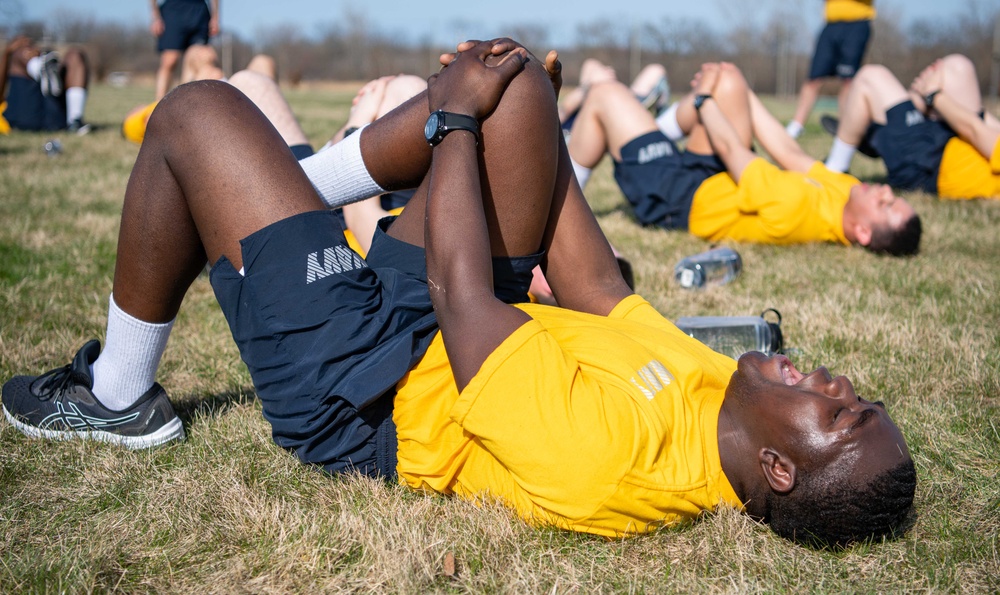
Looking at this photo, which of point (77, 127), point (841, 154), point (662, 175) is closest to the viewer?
point (662, 175)

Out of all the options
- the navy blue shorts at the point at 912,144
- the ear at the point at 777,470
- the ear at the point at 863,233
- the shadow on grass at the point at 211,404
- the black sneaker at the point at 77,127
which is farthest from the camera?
the black sneaker at the point at 77,127

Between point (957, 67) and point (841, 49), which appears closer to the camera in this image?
point (957, 67)

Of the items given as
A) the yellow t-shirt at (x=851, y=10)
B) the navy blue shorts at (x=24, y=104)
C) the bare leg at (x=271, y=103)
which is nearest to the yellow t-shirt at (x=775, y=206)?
the bare leg at (x=271, y=103)

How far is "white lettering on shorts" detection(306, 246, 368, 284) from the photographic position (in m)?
1.85

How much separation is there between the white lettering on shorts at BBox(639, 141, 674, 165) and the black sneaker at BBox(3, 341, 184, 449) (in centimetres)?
351

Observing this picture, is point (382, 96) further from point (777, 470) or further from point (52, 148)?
point (52, 148)

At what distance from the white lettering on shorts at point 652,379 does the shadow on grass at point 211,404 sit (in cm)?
140

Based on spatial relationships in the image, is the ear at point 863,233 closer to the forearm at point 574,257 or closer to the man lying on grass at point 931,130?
the man lying on grass at point 931,130

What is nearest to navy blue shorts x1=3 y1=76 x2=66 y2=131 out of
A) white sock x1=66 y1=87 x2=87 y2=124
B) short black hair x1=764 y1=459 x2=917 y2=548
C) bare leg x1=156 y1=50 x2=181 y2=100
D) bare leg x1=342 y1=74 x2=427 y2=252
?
white sock x1=66 y1=87 x2=87 y2=124

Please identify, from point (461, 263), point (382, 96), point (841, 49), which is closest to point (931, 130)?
point (841, 49)

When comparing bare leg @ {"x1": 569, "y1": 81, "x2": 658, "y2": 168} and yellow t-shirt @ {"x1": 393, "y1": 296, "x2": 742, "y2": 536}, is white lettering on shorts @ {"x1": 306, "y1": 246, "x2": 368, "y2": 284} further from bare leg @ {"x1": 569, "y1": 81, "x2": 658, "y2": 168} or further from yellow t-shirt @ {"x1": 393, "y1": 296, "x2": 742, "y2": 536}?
bare leg @ {"x1": 569, "y1": 81, "x2": 658, "y2": 168}

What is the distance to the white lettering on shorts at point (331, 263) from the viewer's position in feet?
6.08

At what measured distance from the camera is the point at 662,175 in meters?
5.15

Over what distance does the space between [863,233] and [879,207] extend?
0.57 ft
